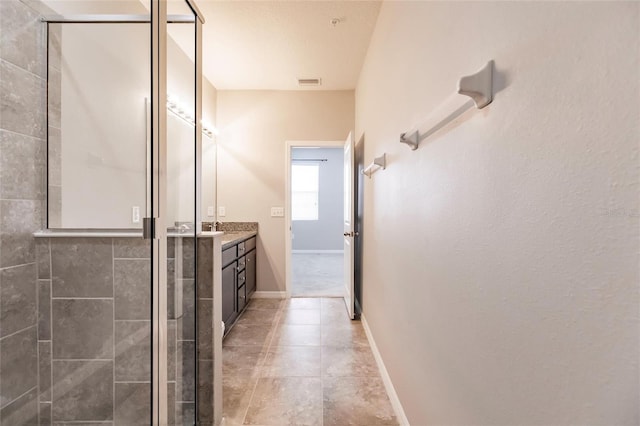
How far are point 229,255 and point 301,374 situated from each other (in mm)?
1246

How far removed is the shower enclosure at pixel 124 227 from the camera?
137cm

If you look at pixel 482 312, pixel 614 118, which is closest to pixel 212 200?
pixel 482 312

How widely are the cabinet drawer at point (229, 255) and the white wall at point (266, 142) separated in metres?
1.05

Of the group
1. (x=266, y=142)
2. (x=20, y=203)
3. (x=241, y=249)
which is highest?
(x=266, y=142)

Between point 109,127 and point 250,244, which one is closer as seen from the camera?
point 109,127

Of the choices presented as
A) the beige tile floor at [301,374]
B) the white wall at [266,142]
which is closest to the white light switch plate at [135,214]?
the beige tile floor at [301,374]

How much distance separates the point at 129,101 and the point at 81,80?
31cm

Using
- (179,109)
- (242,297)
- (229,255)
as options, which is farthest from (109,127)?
(242,297)

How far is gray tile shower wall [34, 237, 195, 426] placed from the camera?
145 cm

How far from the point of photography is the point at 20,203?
1451mm

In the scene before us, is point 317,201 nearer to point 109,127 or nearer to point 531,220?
point 109,127

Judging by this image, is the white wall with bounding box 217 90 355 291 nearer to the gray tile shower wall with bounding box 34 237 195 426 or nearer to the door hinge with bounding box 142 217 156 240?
the gray tile shower wall with bounding box 34 237 195 426

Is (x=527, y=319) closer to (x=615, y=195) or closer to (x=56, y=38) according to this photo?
(x=615, y=195)

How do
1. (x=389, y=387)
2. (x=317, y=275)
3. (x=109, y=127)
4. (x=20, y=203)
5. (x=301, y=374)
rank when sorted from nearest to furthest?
(x=20, y=203) < (x=109, y=127) < (x=389, y=387) < (x=301, y=374) < (x=317, y=275)
